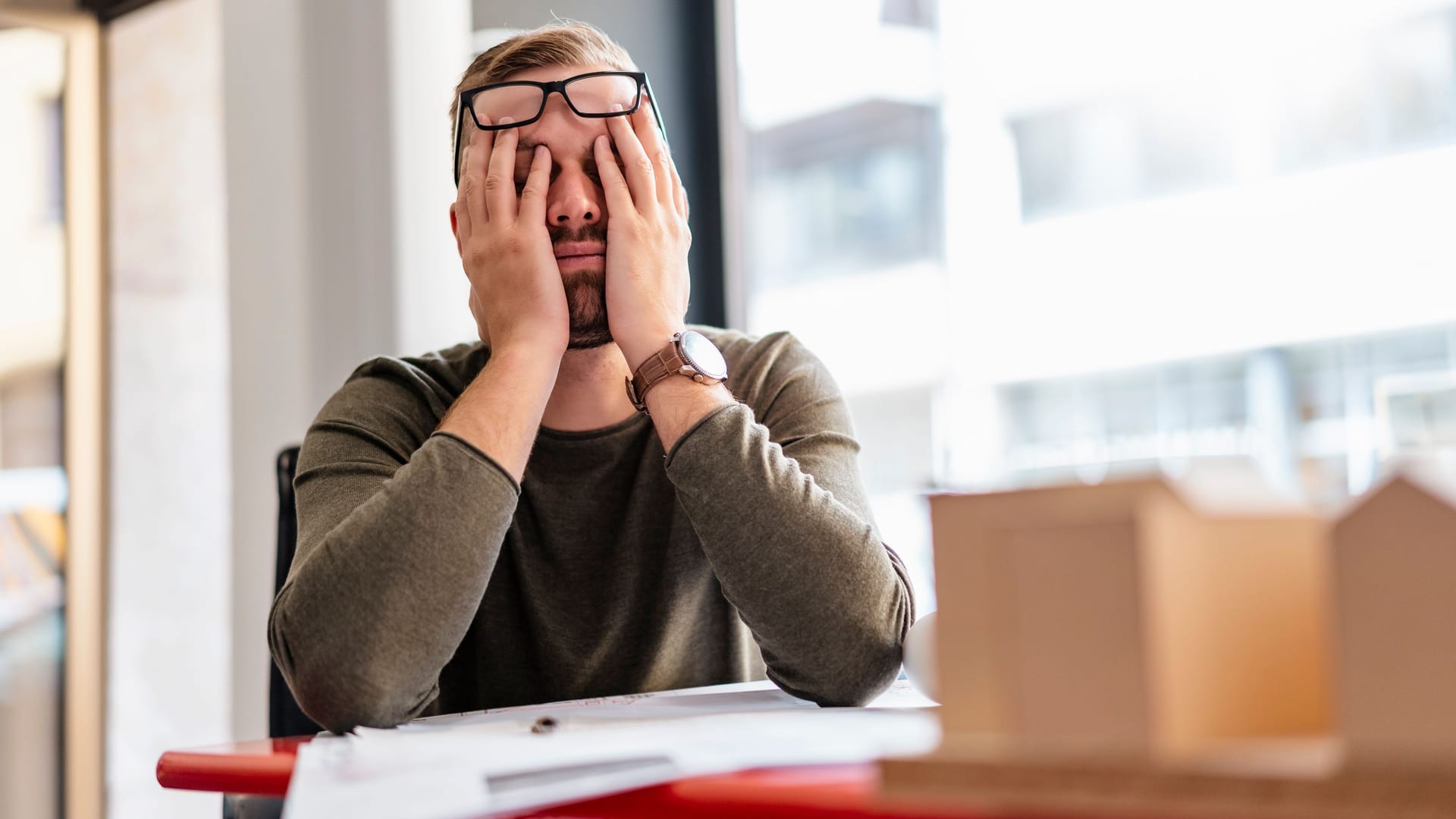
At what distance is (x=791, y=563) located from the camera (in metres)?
1.03

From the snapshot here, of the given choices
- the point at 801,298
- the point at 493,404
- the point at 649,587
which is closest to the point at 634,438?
the point at 649,587

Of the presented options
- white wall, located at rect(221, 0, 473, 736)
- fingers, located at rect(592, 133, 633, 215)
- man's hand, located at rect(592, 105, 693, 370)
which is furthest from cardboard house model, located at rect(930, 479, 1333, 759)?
white wall, located at rect(221, 0, 473, 736)

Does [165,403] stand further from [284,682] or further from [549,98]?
[549,98]

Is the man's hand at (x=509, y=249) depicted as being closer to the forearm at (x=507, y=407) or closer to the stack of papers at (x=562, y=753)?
the forearm at (x=507, y=407)

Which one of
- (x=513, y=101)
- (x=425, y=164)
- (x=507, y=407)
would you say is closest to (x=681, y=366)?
(x=507, y=407)

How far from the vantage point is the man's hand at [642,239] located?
1240 mm

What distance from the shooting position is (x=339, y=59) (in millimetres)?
2391

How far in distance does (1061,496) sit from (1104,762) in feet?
0.28

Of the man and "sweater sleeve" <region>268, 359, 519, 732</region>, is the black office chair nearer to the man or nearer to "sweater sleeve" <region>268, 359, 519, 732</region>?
the man

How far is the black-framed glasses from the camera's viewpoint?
1.33 m

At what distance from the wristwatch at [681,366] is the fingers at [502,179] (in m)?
0.24

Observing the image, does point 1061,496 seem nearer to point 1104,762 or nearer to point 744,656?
point 1104,762

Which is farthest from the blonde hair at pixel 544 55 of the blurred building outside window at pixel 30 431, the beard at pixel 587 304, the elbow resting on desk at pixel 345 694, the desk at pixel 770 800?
the blurred building outside window at pixel 30 431

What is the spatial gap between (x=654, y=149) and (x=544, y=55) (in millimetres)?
159
